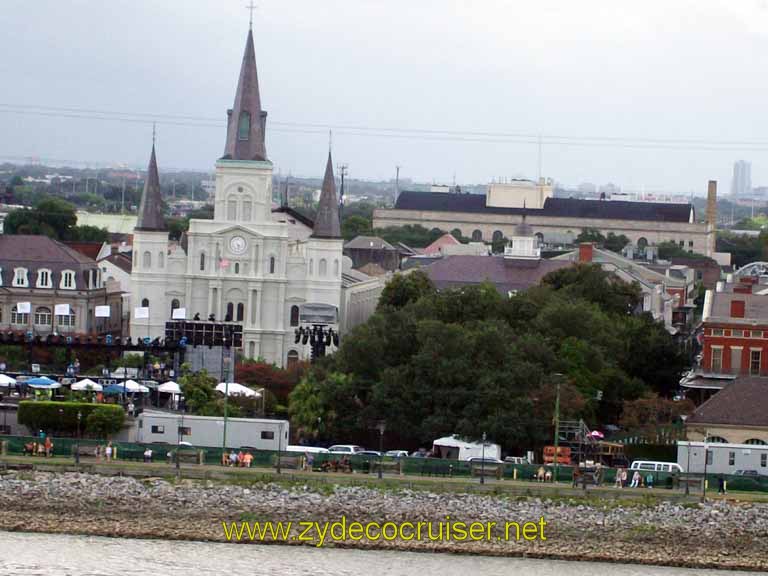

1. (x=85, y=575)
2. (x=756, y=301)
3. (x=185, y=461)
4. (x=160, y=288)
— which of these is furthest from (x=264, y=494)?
(x=160, y=288)

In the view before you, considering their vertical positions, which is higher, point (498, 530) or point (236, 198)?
point (236, 198)

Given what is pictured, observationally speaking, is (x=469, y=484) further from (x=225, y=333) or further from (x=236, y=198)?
(x=236, y=198)

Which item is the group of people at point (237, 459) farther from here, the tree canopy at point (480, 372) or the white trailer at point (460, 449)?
the tree canopy at point (480, 372)

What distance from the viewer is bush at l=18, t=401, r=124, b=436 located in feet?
216

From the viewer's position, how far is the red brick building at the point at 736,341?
7950 cm

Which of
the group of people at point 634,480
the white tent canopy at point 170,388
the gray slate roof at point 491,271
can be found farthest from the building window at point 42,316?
the group of people at point 634,480

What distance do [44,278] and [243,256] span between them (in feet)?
36.7

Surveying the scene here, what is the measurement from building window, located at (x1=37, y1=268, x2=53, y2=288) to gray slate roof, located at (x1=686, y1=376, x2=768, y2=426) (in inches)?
1557

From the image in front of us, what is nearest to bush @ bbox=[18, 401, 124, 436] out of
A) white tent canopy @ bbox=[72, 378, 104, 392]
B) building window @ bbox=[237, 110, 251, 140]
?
white tent canopy @ bbox=[72, 378, 104, 392]

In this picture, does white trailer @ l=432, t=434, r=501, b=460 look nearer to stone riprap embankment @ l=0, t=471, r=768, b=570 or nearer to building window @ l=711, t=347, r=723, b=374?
stone riprap embankment @ l=0, t=471, r=768, b=570

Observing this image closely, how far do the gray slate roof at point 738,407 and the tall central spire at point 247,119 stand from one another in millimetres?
42984

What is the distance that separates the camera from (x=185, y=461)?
6141 cm

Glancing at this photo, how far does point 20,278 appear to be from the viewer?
100 m

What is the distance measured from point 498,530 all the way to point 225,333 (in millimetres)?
30579
